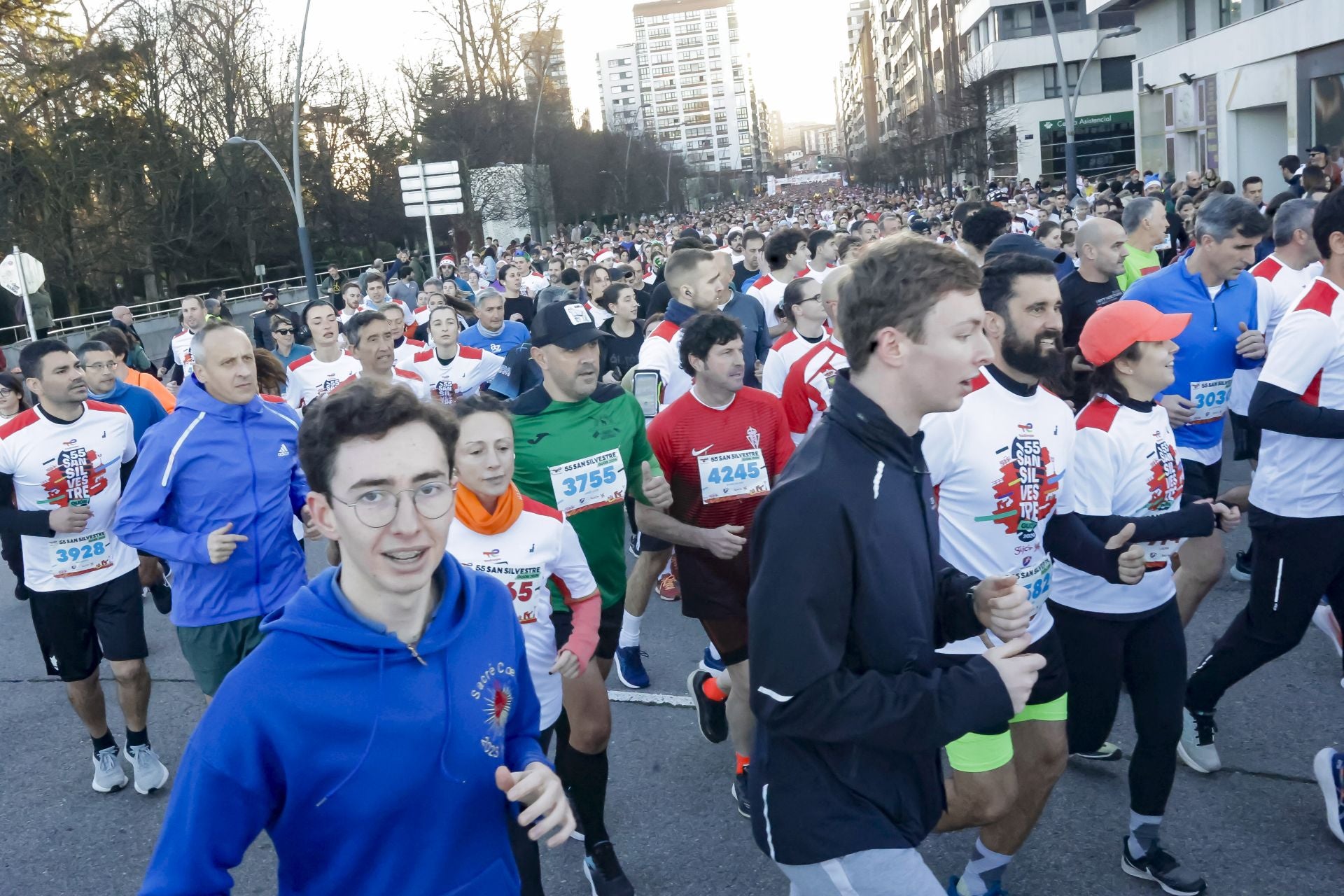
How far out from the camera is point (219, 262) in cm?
4394

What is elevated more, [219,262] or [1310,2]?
[1310,2]

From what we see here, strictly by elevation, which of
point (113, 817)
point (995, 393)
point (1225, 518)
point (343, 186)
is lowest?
point (113, 817)

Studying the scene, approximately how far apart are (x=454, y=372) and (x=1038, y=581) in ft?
19.9

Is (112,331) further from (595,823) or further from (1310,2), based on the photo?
(1310,2)

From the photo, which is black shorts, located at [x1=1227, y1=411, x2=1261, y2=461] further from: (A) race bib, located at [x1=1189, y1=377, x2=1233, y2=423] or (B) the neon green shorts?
(B) the neon green shorts

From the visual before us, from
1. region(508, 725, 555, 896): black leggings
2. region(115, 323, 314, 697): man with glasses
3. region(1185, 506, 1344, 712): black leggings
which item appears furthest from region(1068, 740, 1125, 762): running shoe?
region(115, 323, 314, 697): man with glasses

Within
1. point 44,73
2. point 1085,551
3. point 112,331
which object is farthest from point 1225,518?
point 44,73

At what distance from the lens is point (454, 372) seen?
29.4 feet

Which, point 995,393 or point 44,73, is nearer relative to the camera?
point 995,393

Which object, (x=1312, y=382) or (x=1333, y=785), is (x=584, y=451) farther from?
(x=1333, y=785)

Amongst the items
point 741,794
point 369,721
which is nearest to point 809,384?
point 741,794

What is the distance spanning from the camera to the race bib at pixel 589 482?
4.49m

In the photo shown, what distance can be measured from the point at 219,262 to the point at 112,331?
3862cm

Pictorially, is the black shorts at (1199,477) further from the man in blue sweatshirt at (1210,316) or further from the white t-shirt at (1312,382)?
the white t-shirt at (1312,382)
